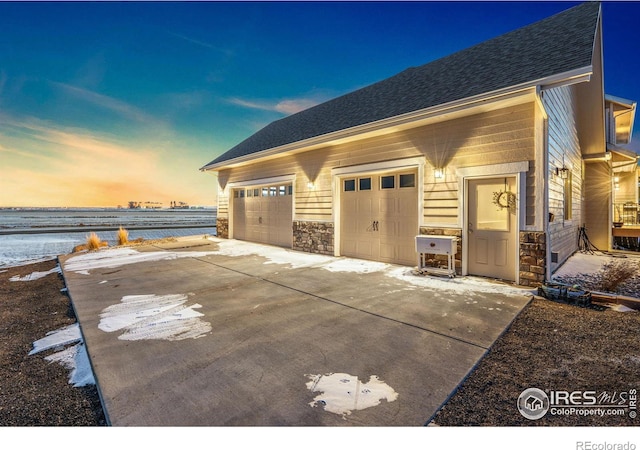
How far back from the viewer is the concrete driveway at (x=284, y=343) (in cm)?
176

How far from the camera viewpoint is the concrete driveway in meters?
1.76

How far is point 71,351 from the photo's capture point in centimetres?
265

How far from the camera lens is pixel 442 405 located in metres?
1.77

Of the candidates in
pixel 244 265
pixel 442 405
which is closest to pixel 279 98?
pixel 244 265

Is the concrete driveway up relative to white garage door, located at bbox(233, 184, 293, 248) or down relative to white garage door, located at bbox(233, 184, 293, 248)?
down

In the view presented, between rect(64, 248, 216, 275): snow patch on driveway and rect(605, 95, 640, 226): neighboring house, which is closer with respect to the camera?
rect(64, 248, 216, 275): snow patch on driveway

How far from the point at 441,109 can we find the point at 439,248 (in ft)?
9.47

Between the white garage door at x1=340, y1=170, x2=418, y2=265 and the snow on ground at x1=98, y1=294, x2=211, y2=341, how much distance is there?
4868 millimetres

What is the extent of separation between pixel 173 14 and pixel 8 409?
26.8 feet

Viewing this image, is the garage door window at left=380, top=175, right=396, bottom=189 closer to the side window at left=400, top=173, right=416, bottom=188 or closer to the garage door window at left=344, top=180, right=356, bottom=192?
the side window at left=400, top=173, right=416, bottom=188

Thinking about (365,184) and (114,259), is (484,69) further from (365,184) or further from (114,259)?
(114,259)

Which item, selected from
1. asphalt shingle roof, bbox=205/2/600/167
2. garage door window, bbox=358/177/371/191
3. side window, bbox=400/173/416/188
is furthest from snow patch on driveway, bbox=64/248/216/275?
side window, bbox=400/173/416/188

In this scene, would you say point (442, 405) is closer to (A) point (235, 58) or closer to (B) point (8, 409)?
(B) point (8, 409)

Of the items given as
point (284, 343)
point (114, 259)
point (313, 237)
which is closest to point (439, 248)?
point (284, 343)
